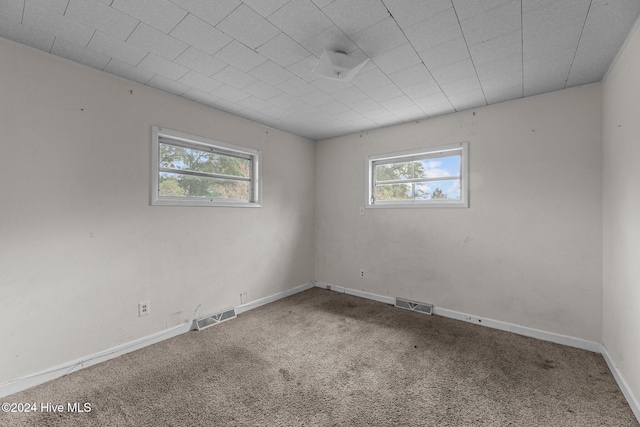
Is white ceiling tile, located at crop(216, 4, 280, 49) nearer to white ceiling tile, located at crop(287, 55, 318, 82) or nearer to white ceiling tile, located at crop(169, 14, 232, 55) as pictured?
white ceiling tile, located at crop(169, 14, 232, 55)

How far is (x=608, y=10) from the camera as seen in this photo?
61.6 inches

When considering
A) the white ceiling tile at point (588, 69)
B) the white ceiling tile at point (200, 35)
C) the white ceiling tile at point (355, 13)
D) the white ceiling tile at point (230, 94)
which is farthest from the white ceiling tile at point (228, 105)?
the white ceiling tile at point (588, 69)

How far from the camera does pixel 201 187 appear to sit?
3094mm

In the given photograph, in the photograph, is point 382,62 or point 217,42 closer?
point 217,42

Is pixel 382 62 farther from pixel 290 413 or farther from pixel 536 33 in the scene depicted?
pixel 290 413

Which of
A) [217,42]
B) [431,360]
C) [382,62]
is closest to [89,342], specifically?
[217,42]

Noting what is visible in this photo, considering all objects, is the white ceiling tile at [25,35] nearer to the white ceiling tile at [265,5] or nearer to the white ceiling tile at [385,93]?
the white ceiling tile at [265,5]

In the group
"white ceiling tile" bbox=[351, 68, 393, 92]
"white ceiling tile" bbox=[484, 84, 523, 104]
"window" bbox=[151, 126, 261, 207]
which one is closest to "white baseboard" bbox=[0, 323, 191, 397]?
"window" bbox=[151, 126, 261, 207]

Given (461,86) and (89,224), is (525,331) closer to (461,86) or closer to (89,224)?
(461,86)

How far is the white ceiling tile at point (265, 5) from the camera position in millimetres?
1532

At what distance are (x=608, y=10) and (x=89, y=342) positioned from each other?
4.25 m

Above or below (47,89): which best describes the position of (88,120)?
below

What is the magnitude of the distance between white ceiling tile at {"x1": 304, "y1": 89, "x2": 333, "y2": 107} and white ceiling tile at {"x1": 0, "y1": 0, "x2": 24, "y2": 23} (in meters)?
2.00

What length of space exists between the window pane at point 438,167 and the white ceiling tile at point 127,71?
3.11 m
